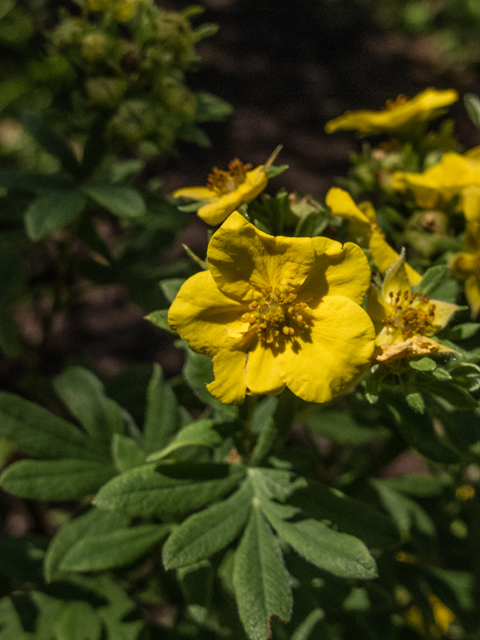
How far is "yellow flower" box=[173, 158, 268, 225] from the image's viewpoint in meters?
1.28

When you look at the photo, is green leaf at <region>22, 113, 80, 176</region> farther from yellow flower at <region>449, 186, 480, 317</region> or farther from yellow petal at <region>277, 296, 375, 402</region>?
yellow flower at <region>449, 186, 480, 317</region>

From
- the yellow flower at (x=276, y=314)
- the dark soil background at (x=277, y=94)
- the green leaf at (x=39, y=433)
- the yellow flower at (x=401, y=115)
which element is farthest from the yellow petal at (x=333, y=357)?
the dark soil background at (x=277, y=94)

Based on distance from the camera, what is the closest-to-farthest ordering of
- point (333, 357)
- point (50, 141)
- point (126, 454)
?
1. point (333, 357)
2. point (126, 454)
3. point (50, 141)

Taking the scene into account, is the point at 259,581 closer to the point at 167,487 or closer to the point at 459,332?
the point at 167,487

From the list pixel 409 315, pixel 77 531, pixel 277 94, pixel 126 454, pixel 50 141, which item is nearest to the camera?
pixel 409 315

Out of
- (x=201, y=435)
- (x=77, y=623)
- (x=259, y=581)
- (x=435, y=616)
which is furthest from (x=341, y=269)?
(x=435, y=616)

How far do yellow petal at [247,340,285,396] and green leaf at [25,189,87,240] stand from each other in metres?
0.70

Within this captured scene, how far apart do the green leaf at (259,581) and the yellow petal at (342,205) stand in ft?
2.57

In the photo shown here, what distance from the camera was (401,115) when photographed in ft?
6.01

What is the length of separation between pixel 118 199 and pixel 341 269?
2.60ft

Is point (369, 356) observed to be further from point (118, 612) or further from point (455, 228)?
point (118, 612)

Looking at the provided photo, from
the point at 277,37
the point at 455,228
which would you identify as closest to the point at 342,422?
the point at 455,228

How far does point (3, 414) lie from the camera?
5.14 feet

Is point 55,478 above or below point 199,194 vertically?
below
